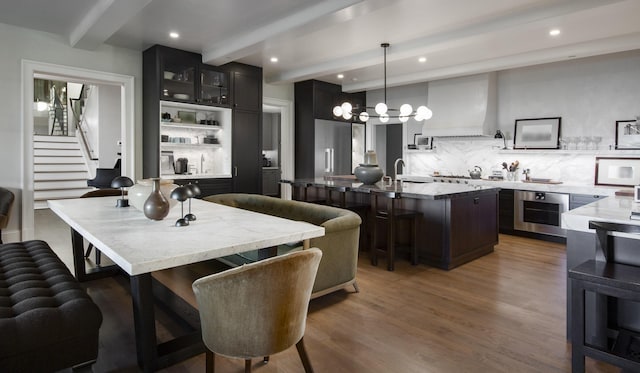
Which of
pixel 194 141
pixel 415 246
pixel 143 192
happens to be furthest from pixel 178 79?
pixel 415 246

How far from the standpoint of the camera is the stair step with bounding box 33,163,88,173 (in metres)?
8.62

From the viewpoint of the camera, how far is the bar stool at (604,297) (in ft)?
6.12

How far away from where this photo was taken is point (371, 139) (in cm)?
880

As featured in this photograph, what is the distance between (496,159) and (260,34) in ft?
14.8

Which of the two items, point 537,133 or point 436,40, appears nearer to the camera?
point 436,40

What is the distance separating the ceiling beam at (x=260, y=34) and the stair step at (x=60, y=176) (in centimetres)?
520

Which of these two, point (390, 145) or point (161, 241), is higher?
point (390, 145)

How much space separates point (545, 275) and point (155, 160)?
5155mm

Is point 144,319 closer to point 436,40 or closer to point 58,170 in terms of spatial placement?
point 436,40

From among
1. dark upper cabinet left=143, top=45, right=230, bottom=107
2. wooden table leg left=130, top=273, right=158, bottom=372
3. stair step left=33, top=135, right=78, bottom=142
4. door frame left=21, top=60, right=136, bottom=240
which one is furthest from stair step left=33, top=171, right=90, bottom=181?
wooden table leg left=130, top=273, right=158, bottom=372

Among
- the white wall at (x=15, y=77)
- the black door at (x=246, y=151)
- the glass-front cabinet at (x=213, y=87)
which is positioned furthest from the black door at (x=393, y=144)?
the white wall at (x=15, y=77)

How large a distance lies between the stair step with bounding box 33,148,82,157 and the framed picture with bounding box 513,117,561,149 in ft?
32.1

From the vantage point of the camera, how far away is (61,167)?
8.95m

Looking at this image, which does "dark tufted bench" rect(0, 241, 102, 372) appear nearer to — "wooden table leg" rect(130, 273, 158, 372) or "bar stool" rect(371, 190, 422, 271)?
"wooden table leg" rect(130, 273, 158, 372)
